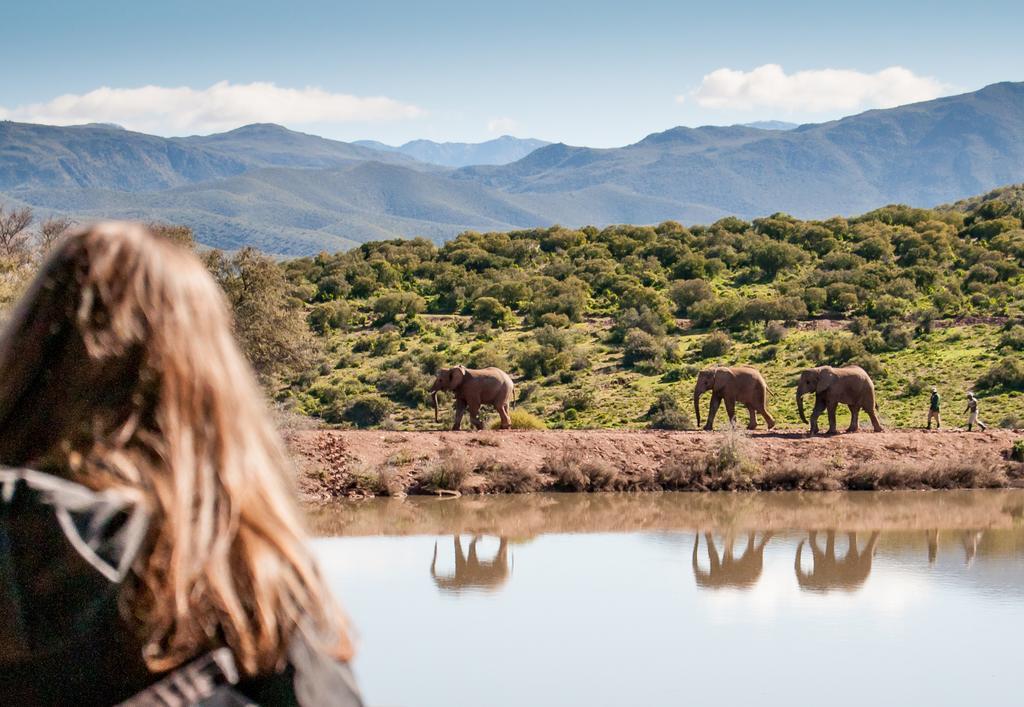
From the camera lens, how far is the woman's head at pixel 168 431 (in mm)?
1498

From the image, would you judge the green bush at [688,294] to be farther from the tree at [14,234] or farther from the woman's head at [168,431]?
the woman's head at [168,431]

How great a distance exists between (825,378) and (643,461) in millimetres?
3472

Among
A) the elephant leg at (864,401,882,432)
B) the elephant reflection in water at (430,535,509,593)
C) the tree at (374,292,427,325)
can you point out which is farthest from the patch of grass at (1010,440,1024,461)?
the tree at (374,292,427,325)

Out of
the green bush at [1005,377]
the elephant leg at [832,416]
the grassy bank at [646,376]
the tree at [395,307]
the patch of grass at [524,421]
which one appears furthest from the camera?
the tree at [395,307]

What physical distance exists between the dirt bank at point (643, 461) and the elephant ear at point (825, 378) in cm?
103

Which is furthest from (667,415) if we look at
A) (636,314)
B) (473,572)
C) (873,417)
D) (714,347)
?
(473,572)

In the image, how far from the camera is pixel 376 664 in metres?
12.5

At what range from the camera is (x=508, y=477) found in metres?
22.6

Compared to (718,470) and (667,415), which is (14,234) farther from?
(718,470)

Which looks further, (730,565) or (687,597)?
(730,565)

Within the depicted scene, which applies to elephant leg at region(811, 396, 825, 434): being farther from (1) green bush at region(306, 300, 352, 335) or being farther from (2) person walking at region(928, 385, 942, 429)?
(1) green bush at region(306, 300, 352, 335)

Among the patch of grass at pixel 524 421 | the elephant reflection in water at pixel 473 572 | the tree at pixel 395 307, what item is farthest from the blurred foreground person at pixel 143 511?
the tree at pixel 395 307

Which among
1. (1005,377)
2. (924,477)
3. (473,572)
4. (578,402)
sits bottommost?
(473,572)

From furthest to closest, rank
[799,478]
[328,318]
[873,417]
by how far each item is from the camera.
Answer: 1. [328,318]
2. [873,417]
3. [799,478]
